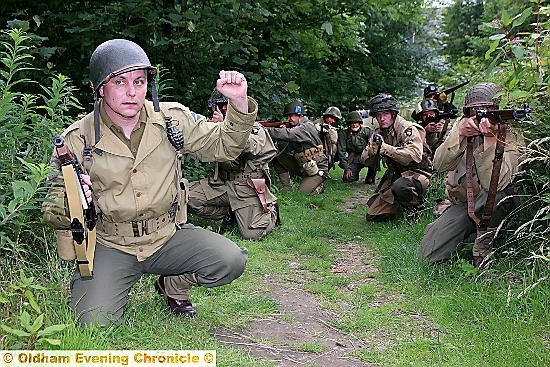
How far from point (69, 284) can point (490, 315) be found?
2805mm

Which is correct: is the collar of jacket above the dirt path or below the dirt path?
above

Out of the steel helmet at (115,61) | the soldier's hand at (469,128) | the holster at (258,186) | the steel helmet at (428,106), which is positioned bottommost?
the holster at (258,186)

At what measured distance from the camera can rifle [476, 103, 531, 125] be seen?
4887mm

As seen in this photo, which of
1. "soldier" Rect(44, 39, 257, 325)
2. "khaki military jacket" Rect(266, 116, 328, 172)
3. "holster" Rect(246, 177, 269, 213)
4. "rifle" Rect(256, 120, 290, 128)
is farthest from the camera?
"khaki military jacket" Rect(266, 116, 328, 172)

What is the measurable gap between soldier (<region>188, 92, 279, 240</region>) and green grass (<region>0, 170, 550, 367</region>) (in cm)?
69

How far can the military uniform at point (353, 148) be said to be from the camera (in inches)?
508

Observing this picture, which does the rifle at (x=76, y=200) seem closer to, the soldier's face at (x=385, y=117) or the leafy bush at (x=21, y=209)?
the leafy bush at (x=21, y=209)

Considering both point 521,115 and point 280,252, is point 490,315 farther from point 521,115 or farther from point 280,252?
point 280,252

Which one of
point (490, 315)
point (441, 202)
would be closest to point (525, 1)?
point (441, 202)

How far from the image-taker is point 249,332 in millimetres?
4371

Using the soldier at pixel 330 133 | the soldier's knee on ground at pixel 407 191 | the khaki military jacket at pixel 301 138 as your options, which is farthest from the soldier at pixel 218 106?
the soldier at pixel 330 133

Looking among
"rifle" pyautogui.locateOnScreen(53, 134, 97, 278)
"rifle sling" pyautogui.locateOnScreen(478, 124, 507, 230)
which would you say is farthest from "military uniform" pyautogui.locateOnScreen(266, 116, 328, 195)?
"rifle" pyautogui.locateOnScreen(53, 134, 97, 278)

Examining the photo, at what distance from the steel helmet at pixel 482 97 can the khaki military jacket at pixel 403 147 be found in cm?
213

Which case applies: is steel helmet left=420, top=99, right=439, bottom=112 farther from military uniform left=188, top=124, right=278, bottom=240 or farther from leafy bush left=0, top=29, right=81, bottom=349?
leafy bush left=0, top=29, right=81, bottom=349
